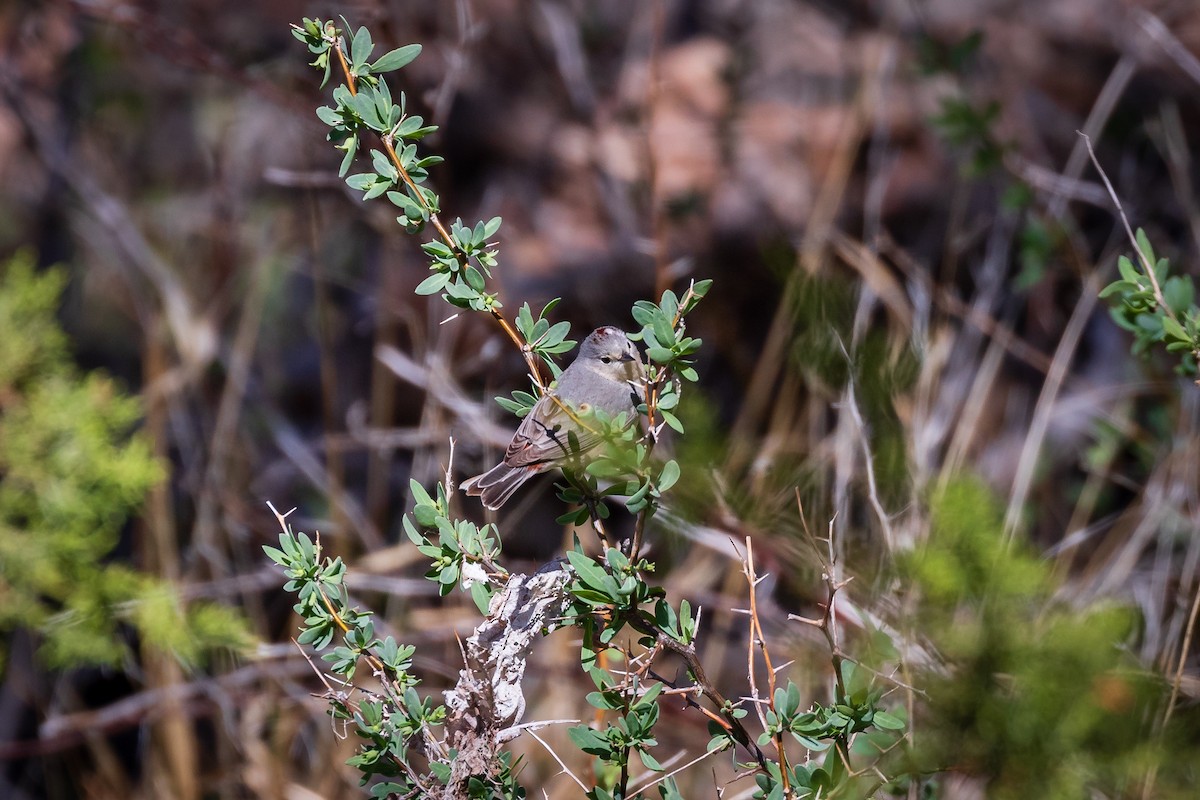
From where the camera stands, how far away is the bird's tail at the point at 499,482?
2.43 metres

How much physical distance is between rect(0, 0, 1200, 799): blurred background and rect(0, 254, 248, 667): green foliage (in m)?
0.01

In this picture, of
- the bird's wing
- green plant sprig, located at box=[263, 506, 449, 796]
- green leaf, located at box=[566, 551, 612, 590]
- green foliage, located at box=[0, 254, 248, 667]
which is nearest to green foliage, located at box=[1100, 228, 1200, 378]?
the bird's wing

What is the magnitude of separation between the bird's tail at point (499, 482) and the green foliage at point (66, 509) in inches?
33.4

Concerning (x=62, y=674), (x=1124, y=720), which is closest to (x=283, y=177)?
(x=62, y=674)

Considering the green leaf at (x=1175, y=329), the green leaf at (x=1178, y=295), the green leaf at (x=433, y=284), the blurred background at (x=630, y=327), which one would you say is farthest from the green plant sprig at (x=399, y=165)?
the green leaf at (x=1178, y=295)

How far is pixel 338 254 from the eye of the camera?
462cm

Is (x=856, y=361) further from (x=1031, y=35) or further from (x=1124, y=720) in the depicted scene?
(x=1031, y=35)

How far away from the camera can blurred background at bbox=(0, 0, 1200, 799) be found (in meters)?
1.90

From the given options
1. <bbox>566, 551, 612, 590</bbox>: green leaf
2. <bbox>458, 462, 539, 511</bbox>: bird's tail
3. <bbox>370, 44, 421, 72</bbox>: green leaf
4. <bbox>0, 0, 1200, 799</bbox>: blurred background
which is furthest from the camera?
<bbox>458, 462, 539, 511</bbox>: bird's tail

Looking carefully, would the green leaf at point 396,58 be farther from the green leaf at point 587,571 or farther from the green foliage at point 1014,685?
the green foliage at point 1014,685

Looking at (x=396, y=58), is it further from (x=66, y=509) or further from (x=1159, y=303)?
(x=66, y=509)

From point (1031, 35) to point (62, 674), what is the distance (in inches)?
171

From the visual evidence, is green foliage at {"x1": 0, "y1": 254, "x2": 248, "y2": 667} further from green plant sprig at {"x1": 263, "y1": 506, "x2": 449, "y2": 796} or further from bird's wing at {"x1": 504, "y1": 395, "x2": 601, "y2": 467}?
green plant sprig at {"x1": 263, "y1": 506, "x2": 449, "y2": 796}

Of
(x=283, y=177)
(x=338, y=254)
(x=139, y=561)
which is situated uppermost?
(x=283, y=177)
